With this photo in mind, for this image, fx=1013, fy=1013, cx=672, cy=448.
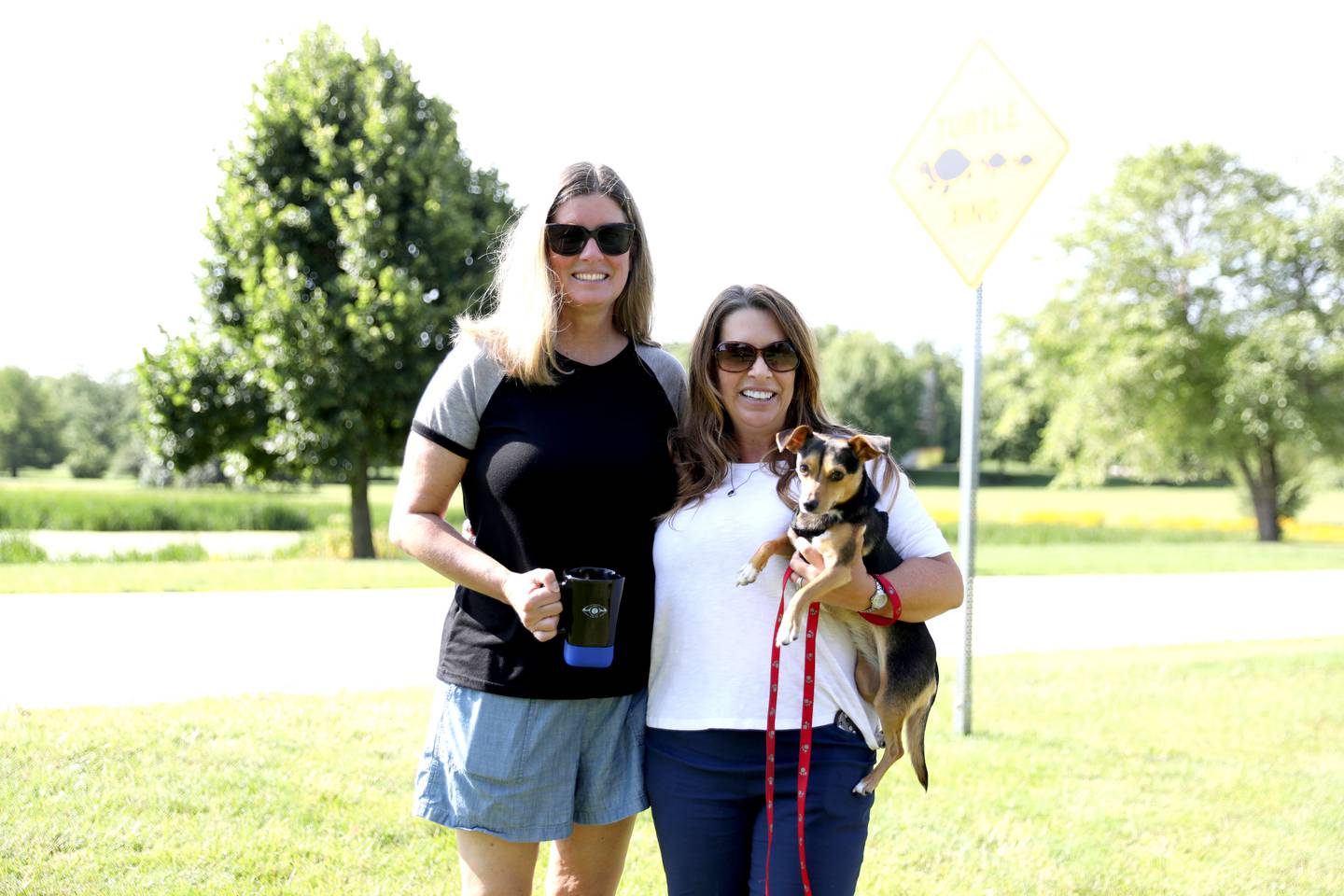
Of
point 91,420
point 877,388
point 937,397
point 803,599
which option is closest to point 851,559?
point 803,599

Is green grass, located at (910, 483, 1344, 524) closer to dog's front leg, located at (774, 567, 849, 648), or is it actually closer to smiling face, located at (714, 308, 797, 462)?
smiling face, located at (714, 308, 797, 462)

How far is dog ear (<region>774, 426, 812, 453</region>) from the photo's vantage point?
252 centimetres

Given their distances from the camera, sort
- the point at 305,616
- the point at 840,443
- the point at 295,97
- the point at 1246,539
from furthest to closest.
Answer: the point at 1246,539 < the point at 295,97 < the point at 305,616 < the point at 840,443

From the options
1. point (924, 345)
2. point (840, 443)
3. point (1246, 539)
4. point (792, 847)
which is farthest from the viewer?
point (924, 345)

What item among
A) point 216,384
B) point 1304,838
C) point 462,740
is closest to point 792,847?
point 462,740

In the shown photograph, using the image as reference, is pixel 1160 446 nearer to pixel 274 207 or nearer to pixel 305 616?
pixel 274 207

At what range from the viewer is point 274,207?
56.9 feet

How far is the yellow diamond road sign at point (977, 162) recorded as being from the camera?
6055 mm

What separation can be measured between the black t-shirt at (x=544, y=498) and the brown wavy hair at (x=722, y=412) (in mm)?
88

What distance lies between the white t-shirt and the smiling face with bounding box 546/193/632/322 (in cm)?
61

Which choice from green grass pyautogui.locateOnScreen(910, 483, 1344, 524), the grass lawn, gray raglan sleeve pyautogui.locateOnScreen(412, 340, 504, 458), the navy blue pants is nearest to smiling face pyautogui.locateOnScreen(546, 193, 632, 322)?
gray raglan sleeve pyautogui.locateOnScreen(412, 340, 504, 458)

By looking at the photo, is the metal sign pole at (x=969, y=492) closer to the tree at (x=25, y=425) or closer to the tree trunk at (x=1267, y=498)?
the tree trunk at (x=1267, y=498)

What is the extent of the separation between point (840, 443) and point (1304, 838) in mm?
4158

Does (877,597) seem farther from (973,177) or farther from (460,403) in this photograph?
(973,177)
